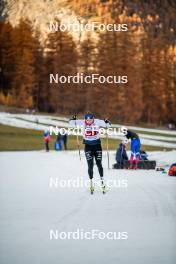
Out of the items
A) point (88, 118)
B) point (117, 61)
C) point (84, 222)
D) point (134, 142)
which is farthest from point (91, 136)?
point (84, 222)

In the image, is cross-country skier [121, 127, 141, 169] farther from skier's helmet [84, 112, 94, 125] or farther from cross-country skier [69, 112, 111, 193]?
skier's helmet [84, 112, 94, 125]

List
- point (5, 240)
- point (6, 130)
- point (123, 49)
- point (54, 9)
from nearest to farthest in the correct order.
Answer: point (5, 240), point (54, 9), point (123, 49), point (6, 130)

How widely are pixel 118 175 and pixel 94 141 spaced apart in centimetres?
84

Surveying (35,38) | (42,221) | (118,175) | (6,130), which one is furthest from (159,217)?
(6,130)

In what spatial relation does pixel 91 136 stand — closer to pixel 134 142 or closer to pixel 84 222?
pixel 134 142

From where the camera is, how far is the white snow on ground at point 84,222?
5.59 metres

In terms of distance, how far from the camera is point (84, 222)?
6.96 meters

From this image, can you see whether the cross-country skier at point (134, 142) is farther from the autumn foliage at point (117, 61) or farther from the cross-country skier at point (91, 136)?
the cross-country skier at point (91, 136)

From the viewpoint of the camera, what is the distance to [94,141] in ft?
32.8

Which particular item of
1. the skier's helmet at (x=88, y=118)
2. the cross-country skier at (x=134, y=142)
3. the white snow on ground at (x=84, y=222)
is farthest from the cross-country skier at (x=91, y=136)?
the cross-country skier at (x=134, y=142)

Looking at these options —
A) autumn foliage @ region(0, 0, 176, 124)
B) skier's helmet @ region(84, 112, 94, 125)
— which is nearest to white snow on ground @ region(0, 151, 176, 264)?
skier's helmet @ region(84, 112, 94, 125)

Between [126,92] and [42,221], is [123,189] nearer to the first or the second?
[126,92]

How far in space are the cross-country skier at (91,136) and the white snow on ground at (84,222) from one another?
23cm

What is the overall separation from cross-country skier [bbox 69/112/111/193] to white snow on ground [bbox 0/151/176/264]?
23 centimetres
